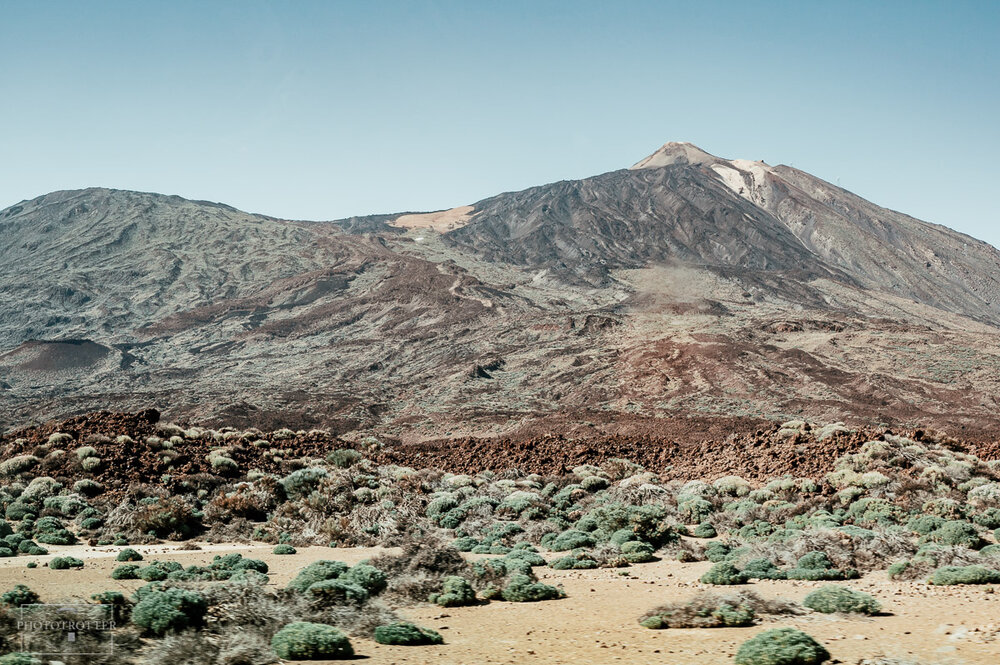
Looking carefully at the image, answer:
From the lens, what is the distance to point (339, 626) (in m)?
8.56

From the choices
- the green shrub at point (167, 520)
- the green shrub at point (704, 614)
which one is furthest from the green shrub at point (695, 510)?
the green shrub at point (167, 520)

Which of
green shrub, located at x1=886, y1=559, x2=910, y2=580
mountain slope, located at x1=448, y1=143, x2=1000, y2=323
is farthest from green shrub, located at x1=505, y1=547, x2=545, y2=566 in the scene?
mountain slope, located at x1=448, y1=143, x2=1000, y2=323

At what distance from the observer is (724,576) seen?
39.2 ft

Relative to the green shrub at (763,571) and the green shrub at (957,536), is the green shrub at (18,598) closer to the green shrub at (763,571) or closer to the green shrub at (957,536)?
the green shrub at (763,571)

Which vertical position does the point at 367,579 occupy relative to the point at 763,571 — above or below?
above

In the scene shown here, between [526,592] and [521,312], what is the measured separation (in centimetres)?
6820

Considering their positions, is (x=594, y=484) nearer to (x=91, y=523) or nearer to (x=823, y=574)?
(x=823, y=574)

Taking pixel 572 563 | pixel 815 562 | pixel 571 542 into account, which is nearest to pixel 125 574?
pixel 572 563

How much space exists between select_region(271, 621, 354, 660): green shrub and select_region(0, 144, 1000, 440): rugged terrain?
33.4m

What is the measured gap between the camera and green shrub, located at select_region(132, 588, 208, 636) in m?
7.71

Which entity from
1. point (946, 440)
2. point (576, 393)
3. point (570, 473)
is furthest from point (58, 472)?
point (576, 393)

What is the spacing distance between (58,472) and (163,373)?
51.4 m

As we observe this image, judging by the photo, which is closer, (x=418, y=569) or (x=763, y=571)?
(x=418, y=569)

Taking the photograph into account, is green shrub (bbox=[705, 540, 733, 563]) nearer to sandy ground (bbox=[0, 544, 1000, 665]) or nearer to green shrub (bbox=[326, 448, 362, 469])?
sandy ground (bbox=[0, 544, 1000, 665])
